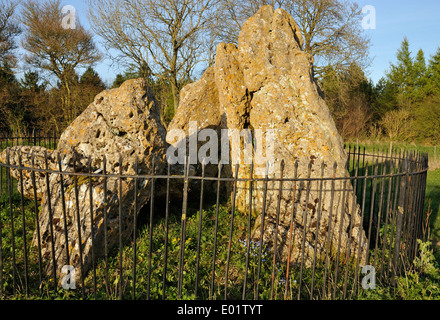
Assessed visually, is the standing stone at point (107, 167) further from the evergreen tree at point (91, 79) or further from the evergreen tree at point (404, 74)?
the evergreen tree at point (404, 74)

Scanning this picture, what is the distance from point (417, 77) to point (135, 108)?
31696 mm

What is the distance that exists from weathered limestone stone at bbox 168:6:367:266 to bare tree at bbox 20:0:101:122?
57.3 ft

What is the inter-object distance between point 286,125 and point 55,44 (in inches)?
813

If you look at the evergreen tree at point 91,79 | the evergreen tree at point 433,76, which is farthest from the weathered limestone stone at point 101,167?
the evergreen tree at point 433,76

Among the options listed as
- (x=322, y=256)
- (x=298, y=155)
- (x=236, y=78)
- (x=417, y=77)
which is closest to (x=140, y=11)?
(x=236, y=78)

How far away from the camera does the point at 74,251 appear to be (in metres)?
4.61

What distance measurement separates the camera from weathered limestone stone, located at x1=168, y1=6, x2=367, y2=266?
5449 millimetres

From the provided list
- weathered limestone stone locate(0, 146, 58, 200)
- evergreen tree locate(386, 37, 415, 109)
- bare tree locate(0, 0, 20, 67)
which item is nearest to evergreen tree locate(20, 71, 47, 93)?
bare tree locate(0, 0, 20, 67)

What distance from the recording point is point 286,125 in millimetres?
5992

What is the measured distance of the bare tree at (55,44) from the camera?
21.6 metres

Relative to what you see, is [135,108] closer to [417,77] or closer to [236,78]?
[236,78]

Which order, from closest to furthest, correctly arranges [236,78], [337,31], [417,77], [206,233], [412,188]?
1. [412,188]
2. [206,233]
3. [236,78]
4. [337,31]
5. [417,77]

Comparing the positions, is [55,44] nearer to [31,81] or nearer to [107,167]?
[31,81]

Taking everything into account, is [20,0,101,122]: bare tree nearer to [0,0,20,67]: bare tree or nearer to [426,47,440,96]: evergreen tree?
[0,0,20,67]: bare tree
